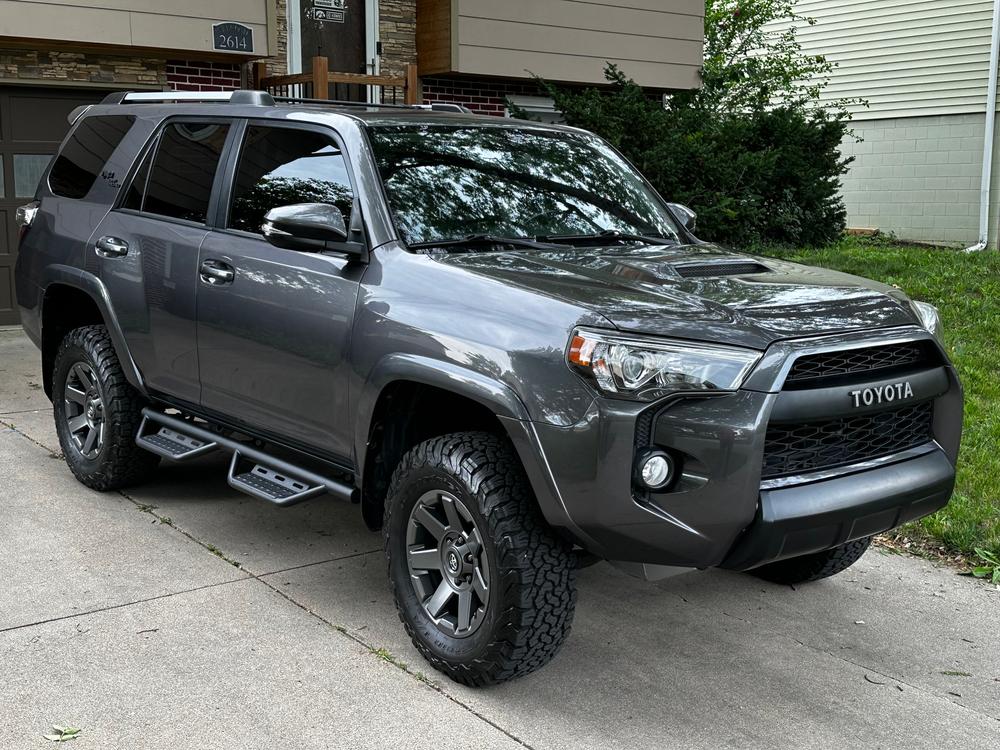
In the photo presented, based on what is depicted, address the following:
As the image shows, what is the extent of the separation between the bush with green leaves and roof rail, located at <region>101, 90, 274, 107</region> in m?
7.14

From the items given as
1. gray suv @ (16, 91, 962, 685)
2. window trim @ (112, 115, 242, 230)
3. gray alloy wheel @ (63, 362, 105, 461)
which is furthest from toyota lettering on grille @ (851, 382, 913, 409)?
gray alloy wheel @ (63, 362, 105, 461)

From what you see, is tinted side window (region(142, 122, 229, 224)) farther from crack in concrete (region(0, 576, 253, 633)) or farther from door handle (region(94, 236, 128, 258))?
crack in concrete (region(0, 576, 253, 633))

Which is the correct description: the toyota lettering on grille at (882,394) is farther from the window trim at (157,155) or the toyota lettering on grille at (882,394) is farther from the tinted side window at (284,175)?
the window trim at (157,155)

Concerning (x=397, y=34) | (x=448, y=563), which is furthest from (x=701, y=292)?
(x=397, y=34)

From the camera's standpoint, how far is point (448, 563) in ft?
13.1

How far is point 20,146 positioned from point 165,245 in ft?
22.8

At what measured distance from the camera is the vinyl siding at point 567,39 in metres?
13.3

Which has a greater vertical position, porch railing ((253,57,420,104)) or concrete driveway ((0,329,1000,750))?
porch railing ((253,57,420,104))

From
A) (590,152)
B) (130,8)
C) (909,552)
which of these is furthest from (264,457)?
(130,8)

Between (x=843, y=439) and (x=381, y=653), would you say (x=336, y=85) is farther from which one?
(x=843, y=439)

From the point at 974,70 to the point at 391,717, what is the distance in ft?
59.1

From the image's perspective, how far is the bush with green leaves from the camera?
12.6m

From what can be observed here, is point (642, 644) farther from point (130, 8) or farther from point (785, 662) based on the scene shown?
point (130, 8)

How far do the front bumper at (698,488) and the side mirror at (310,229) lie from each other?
1.22 m
